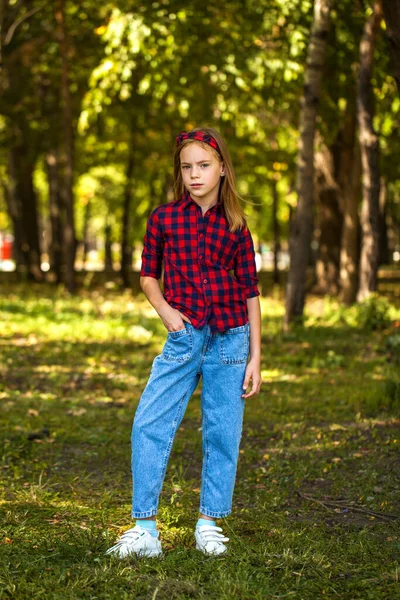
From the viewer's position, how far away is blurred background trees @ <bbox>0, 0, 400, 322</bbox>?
12703 mm

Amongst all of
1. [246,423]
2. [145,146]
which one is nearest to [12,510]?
[246,423]

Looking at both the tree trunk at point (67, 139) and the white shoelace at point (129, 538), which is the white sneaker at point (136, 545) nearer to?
the white shoelace at point (129, 538)

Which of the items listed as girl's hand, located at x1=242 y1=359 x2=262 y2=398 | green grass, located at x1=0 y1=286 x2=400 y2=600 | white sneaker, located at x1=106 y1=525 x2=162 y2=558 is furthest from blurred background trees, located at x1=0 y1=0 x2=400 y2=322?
white sneaker, located at x1=106 y1=525 x2=162 y2=558

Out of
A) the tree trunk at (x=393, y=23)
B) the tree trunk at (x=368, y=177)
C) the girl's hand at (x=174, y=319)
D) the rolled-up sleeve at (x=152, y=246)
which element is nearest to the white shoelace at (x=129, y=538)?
the girl's hand at (x=174, y=319)

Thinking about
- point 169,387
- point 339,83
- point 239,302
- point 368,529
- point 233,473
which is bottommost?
point 368,529

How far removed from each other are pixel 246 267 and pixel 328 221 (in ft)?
53.0

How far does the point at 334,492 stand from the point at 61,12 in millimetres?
14220

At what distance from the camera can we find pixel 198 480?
5.52 metres

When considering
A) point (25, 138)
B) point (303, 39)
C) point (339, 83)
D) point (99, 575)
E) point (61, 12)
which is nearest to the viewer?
point (99, 575)

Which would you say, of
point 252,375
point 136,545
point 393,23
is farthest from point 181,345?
point 393,23

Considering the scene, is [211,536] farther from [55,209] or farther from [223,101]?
[55,209]

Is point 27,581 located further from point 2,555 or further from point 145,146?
point 145,146

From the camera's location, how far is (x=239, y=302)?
13.1 feet

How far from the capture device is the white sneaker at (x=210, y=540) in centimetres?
395
